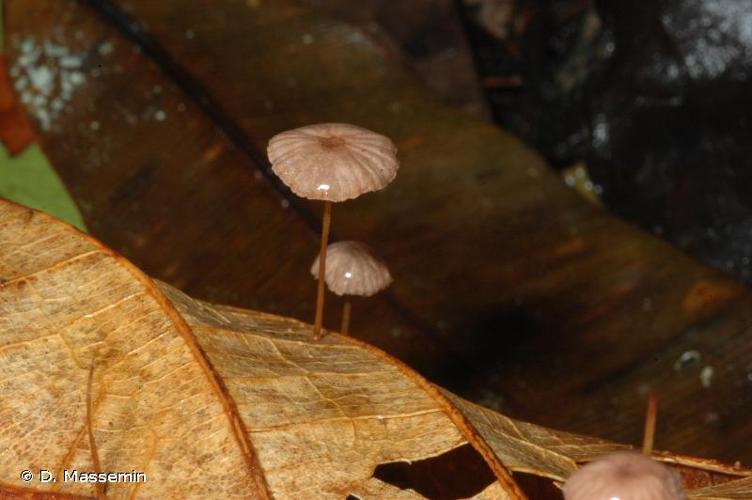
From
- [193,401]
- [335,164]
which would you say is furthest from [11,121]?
[193,401]

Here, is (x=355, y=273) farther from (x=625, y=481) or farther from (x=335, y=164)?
(x=625, y=481)

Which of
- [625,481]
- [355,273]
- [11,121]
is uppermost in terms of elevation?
[11,121]

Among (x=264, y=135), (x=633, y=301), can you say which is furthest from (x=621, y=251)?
(x=264, y=135)


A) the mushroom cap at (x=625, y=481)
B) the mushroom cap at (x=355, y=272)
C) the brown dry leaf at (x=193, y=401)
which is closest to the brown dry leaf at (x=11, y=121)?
the mushroom cap at (x=355, y=272)

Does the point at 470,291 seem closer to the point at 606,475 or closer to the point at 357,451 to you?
the point at 357,451

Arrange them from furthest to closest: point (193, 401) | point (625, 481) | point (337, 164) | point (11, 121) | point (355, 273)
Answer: point (11, 121) < point (355, 273) < point (337, 164) < point (193, 401) < point (625, 481)

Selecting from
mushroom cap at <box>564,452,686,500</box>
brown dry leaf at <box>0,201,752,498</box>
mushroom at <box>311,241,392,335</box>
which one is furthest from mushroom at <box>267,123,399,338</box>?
mushroom cap at <box>564,452,686,500</box>

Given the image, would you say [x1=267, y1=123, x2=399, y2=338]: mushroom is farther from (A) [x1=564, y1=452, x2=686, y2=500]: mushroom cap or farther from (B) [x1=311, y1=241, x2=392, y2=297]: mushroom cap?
(A) [x1=564, y1=452, x2=686, y2=500]: mushroom cap
